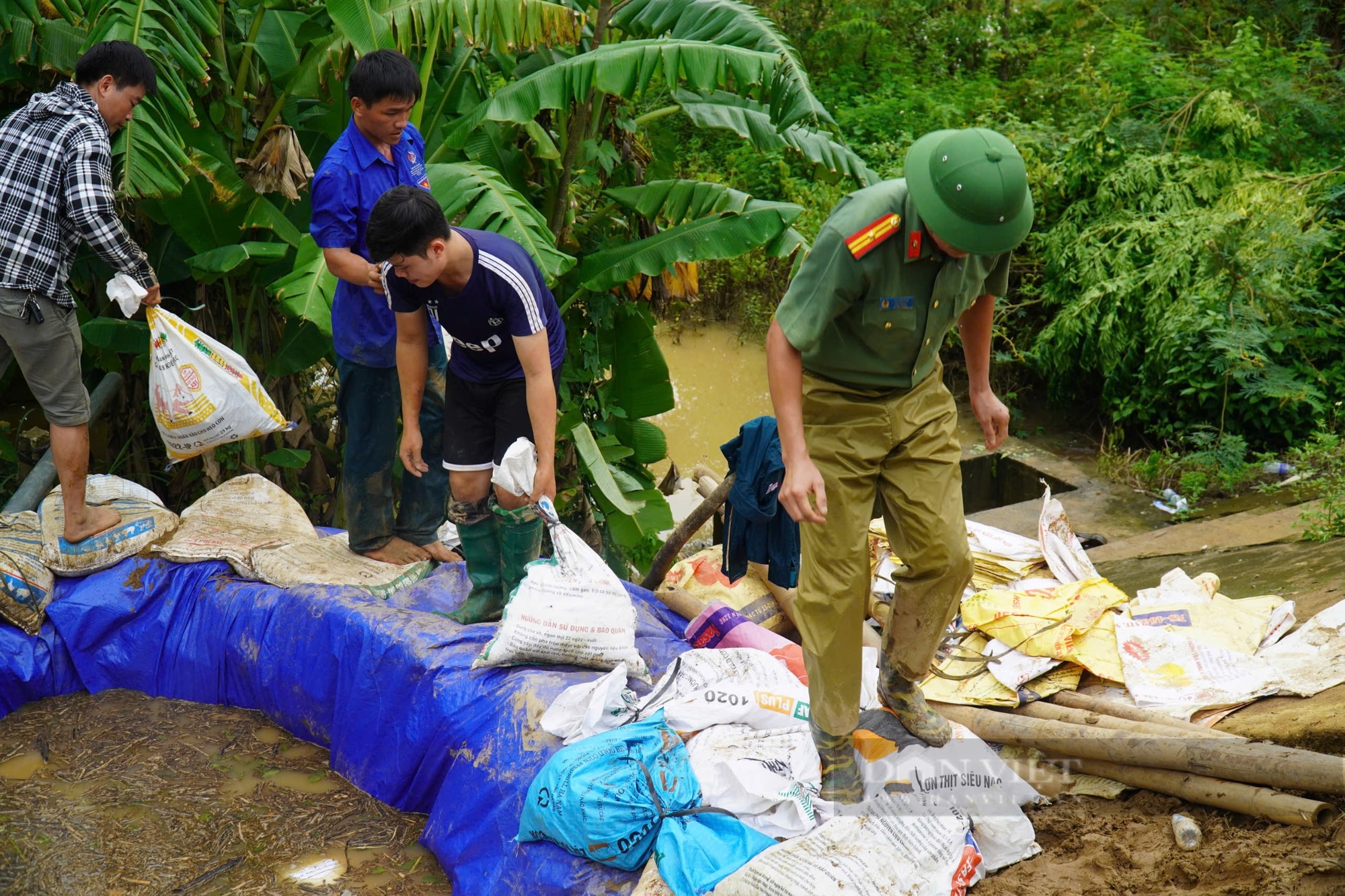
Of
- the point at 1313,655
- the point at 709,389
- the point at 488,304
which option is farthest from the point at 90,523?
the point at 709,389

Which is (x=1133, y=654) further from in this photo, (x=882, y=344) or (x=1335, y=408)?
(x=1335, y=408)

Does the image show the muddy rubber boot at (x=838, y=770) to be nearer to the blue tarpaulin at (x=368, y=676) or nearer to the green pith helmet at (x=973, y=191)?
the blue tarpaulin at (x=368, y=676)

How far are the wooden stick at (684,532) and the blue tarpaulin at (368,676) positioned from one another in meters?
0.23

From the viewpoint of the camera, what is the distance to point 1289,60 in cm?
909

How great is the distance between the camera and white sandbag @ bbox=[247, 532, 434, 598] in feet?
13.5

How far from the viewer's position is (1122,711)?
3.43 meters

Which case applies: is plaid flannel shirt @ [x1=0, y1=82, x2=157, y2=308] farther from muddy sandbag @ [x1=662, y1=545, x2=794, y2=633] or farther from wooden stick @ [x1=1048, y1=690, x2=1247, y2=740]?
wooden stick @ [x1=1048, y1=690, x2=1247, y2=740]

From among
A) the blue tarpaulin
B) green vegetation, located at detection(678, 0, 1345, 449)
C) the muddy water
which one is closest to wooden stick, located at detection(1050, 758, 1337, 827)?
the blue tarpaulin

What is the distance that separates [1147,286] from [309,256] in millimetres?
5998

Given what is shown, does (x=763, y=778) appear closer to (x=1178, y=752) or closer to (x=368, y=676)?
(x=1178, y=752)

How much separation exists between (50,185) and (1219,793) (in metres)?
4.17

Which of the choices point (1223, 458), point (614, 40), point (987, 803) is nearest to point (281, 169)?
point (614, 40)

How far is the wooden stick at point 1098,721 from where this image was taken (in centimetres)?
315

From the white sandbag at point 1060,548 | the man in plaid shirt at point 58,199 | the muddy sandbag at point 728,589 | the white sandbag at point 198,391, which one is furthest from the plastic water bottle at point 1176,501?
the man in plaid shirt at point 58,199
